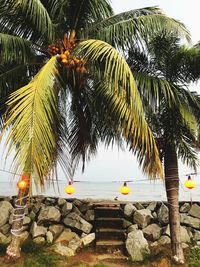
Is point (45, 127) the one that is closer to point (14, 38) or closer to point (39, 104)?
point (39, 104)

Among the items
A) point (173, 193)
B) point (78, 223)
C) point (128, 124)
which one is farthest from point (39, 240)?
point (128, 124)

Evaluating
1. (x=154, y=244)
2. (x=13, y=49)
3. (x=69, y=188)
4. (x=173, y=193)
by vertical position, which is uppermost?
(x=13, y=49)

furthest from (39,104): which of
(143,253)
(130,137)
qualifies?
(143,253)

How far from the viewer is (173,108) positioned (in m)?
5.67

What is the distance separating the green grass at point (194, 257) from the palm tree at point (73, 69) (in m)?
2.29

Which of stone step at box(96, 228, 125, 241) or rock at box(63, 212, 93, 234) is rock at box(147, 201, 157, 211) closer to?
stone step at box(96, 228, 125, 241)

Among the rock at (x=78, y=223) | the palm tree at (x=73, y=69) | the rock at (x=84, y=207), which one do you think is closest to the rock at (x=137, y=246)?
the rock at (x=78, y=223)

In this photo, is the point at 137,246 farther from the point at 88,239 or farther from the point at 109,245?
the point at 88,239

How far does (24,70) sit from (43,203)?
3.73 metres

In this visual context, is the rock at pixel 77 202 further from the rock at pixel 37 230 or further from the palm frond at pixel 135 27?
the palm frond at pixel 135 27

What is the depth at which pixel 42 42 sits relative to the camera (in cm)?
539

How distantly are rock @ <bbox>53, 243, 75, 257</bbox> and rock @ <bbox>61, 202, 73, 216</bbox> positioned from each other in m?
1.01

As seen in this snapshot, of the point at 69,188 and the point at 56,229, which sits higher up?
the point at 69,188

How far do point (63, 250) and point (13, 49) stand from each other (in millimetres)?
4199
